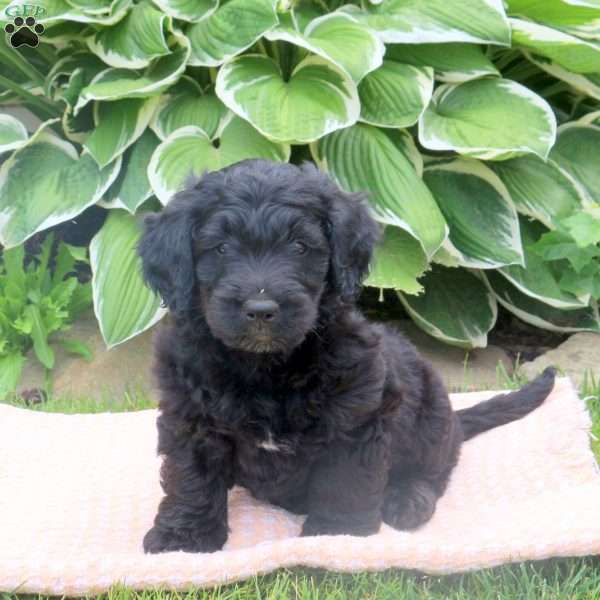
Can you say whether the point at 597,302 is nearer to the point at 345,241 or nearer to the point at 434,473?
the point at 434,473

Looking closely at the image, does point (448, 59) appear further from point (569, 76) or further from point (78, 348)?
point (78, 348)

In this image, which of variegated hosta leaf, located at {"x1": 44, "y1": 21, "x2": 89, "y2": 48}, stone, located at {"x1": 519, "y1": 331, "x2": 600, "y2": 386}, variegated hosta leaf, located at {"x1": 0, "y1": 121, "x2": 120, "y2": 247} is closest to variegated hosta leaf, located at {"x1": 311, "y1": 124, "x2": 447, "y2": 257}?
stone, located at {"x1": 519, "y1": 331, "x2": 600, "y2": 386}

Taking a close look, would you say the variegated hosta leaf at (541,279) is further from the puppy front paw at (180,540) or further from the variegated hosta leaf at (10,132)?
the variegated hosta leaf at (10,132)

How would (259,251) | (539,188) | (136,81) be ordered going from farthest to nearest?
(539,188) < (136,81) < (259,251)

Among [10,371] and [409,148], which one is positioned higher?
[409,148]

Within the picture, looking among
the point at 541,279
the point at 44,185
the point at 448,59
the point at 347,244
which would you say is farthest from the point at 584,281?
the point at 44,185

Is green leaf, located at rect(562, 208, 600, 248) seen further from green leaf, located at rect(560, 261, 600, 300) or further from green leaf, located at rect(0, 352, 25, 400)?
green leaf, located at rect(0, 352, 25, 400)
